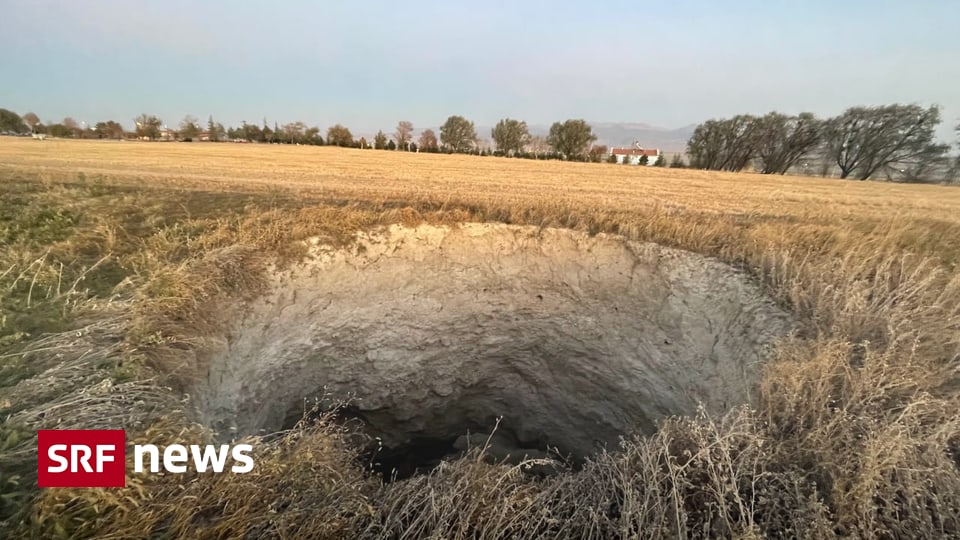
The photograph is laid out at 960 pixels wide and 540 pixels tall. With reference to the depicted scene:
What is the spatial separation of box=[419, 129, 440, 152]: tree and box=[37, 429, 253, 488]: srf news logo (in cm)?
6349

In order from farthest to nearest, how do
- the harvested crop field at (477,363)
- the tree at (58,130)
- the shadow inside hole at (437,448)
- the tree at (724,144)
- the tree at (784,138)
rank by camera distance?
the tree at (58,130)
the tree at (724,144)
the tree at (784,138)
the shadow inside hole at (437,448)
the harvested crop field at (477,363)

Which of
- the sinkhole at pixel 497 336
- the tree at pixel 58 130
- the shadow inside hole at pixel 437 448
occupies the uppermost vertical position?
the tree at pixel 58 130

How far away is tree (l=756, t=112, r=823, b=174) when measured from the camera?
48750mm

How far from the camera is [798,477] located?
2.91 meters

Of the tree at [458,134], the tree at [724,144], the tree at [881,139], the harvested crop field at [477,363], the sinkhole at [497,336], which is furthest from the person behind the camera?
the tree at [458,134]

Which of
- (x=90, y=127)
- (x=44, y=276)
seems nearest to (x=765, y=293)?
(x=44, y=276)

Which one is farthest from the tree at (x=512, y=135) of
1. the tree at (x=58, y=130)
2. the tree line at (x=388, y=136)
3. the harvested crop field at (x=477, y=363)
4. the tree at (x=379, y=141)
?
the tree at (x=58, y=130)

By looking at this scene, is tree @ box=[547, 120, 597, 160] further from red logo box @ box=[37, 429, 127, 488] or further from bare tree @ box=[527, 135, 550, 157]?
red logo box @ box=[37, 429, 127, 488]

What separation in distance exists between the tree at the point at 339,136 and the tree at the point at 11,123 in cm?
4827

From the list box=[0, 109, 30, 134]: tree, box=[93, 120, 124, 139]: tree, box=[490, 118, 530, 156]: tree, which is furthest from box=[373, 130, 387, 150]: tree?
box=[0, 109, 30, 134]: tree

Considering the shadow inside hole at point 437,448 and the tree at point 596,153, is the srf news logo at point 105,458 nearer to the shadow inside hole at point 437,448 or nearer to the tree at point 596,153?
the shadow inside hole at point 437,448

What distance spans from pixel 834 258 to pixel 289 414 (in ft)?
32.3

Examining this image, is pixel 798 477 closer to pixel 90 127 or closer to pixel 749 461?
pixel 749 461

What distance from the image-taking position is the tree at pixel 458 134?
68.0 m
